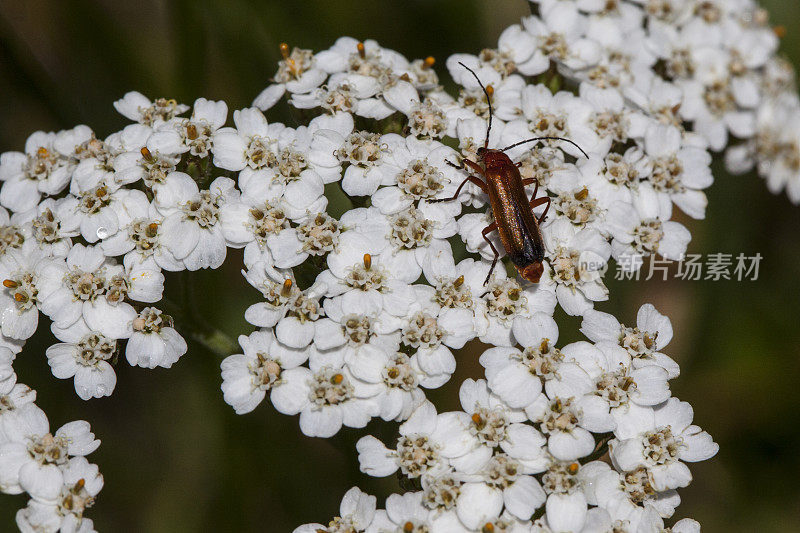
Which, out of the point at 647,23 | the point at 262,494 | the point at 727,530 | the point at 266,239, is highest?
the point at 647,23

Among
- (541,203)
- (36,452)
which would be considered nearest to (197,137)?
(36,452)

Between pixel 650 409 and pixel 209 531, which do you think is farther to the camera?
pixel 209 531

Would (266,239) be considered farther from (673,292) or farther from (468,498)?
(673,292)

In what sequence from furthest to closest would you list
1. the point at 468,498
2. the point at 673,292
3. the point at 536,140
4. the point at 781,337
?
the point at 673,292 < the point at 781,337 < the point at 536,140 < the point at 468,498

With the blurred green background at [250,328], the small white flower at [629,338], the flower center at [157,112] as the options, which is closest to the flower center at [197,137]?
the flower center at [157,112]

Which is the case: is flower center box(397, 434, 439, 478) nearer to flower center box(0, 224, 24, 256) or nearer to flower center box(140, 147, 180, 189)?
flower center box(140, 147, 180, 189)

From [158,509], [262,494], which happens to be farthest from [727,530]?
[158,509]

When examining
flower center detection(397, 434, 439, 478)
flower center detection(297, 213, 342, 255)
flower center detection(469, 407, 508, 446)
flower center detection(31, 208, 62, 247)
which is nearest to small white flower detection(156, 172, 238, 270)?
flower center detection(297, 213, 342, 255)

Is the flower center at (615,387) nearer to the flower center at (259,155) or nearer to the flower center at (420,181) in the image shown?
the flower center at (420,181)
